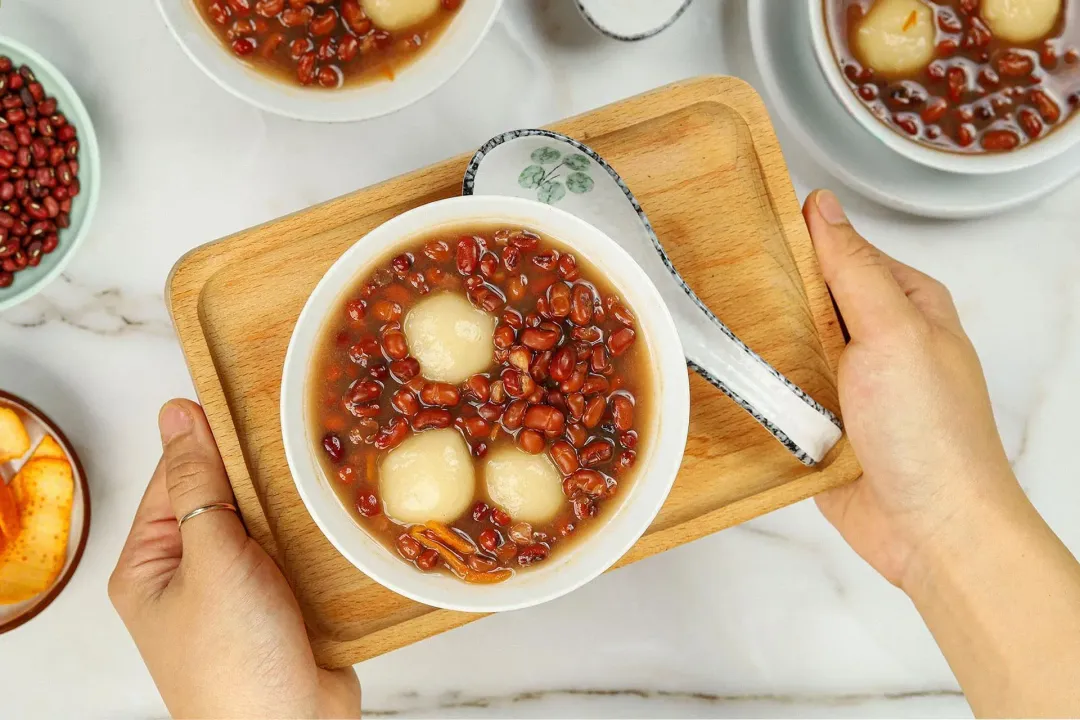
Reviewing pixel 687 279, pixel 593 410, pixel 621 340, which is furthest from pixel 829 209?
pixel 593 410

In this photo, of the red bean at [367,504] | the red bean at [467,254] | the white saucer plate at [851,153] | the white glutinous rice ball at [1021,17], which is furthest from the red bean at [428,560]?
the white glutinous rice ball at [1021,17]

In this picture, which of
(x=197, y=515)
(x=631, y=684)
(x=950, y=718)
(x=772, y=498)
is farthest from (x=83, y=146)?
(x=950, y=718)

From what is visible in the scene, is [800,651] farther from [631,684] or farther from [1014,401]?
[1014,401]

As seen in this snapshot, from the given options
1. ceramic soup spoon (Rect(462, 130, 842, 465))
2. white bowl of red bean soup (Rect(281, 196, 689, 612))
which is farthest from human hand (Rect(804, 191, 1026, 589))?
white bowl of red bean soup (Rect(281, 196, 689, 612))

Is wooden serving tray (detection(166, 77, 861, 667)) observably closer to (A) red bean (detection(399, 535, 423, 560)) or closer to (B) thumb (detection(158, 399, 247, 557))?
(B) thumb (detection(158, 399, 247, 557))

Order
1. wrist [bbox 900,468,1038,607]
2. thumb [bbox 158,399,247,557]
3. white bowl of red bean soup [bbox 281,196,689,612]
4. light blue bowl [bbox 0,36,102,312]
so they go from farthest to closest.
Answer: light blue bowl [bbox 0,36,102,312]
wrist [bbox 900,468,1038,607]
thumb [bbox 158,399,247,557]
white bowl of red bean soup [bbox 281,196,689,612]

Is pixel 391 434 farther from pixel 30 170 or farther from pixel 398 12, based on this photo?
pixel 30 170
